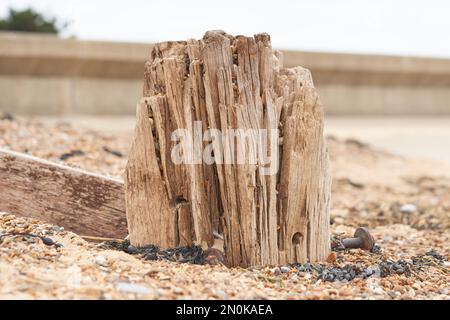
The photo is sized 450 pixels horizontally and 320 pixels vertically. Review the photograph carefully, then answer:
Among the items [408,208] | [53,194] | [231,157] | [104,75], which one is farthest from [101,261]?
[104,75]

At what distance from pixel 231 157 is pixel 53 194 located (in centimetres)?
123

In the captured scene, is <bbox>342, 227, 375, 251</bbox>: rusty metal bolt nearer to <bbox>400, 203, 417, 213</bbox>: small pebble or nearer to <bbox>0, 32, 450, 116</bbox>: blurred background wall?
<bbox>400, 203, 417, 213</bbox>: small pebble

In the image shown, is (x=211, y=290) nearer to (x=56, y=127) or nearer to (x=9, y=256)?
(x=9, y=256)

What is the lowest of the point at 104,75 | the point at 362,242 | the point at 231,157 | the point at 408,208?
the point at 408,208

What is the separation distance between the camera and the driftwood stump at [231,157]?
3998 millimetres

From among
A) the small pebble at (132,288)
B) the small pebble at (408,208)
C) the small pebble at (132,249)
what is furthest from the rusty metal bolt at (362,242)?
the small pebble at (408,208)

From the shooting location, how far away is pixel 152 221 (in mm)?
4129

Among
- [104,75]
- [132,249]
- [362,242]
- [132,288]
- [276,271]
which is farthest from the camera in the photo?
[104,75]

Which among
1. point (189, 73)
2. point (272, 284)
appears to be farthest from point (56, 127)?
point (272, 284)

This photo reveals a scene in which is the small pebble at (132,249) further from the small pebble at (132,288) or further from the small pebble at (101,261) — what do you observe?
the small pebble at (132,288)

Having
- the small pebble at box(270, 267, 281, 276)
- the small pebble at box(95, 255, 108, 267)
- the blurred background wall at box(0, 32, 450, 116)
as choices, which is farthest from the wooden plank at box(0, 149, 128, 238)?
the blurred background wall at box(0, 32, 450, 116)

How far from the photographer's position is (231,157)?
3979mm

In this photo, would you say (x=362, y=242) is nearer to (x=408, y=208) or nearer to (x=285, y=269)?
(x=285, y=269)

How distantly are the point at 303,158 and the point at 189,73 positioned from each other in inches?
30.3
